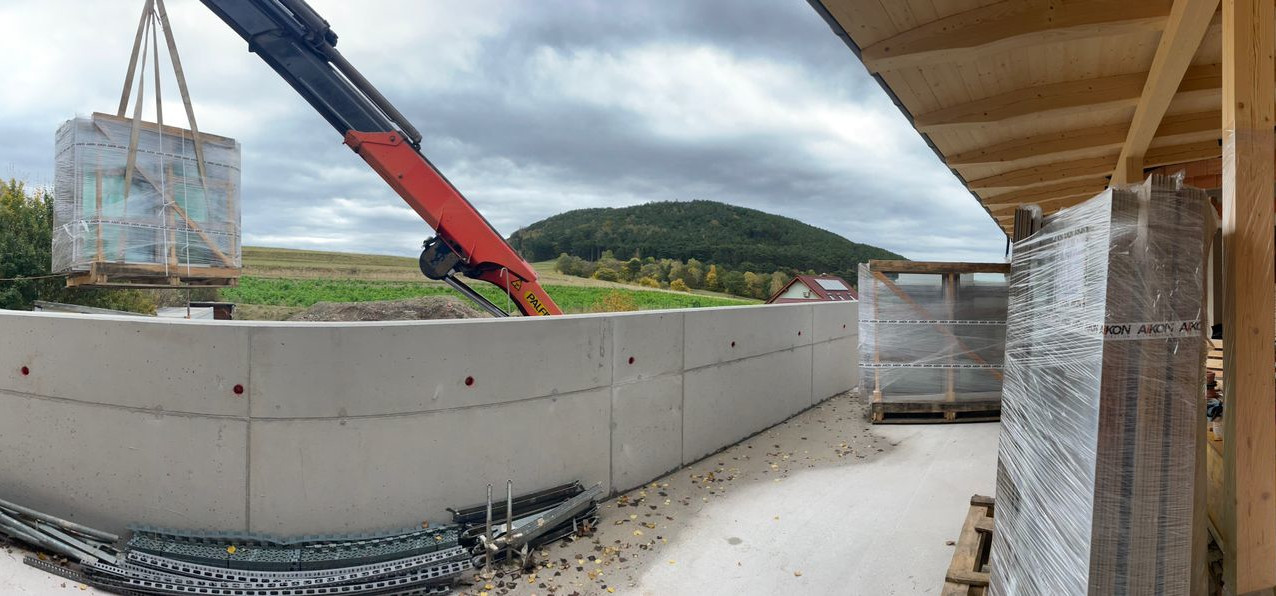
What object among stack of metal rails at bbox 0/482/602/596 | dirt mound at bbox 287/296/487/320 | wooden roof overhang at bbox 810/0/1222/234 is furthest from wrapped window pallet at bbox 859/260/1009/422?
dirt mound at bbox 287/296/487/320

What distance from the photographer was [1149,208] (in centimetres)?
185

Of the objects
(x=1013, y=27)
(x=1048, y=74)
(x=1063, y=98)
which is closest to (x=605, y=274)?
(x=1063, y=98)

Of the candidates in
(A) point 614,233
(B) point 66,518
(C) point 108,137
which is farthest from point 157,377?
(A) point 614,233

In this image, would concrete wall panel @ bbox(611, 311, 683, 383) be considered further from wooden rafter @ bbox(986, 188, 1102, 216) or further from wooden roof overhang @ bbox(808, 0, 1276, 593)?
wooden rafter @ bbox(986, 188, 1102, 216)

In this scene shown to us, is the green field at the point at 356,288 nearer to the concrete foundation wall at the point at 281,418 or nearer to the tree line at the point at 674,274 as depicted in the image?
the tree line at the point at 674,274

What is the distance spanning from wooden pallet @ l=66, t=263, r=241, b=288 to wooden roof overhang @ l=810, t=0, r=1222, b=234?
752cm

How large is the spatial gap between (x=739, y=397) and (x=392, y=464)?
160 inches

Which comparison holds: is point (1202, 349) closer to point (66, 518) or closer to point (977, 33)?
point (977, 33)

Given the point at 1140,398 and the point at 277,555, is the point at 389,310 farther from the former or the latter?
the point at 1140,398

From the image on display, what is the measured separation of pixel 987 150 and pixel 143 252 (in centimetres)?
877

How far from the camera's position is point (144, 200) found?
698 cm

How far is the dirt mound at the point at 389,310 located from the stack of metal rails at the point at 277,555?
707cm

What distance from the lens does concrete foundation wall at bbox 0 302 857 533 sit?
13.1 feet

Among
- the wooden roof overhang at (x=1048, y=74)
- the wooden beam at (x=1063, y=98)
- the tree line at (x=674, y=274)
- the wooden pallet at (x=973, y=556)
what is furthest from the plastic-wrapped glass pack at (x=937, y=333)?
the tree line at (x=674, y=274)
